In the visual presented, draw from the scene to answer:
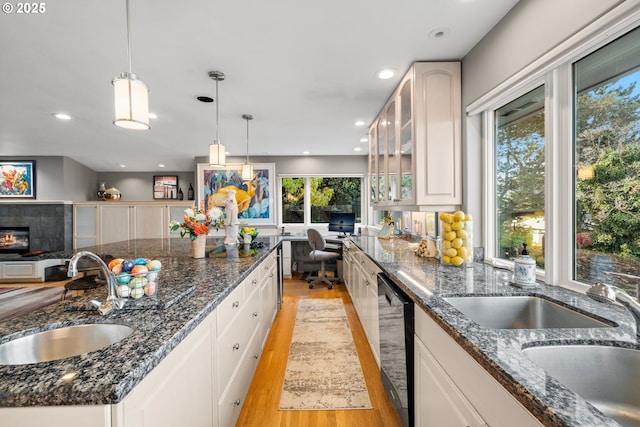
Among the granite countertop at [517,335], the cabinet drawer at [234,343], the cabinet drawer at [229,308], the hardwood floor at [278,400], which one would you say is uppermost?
the granite countertop at [517,335]

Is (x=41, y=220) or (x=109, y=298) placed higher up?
(x=41, y=220)

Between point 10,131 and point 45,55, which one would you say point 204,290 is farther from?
point 10,131

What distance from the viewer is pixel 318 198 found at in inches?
231

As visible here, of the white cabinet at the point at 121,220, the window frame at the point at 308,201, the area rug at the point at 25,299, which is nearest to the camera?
the area rug at the point at 25,299

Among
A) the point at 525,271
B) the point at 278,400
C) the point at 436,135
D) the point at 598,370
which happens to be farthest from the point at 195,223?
the point at 598,370

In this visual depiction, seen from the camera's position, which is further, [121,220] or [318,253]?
[121,220]

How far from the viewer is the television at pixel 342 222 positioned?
5.46 meters

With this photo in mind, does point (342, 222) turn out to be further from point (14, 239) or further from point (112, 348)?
point (14, 239)

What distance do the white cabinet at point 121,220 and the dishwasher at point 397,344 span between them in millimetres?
5517

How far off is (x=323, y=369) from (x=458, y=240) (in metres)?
1.40

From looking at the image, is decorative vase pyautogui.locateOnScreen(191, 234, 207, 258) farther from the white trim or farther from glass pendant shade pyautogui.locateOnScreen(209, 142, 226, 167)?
the white trim

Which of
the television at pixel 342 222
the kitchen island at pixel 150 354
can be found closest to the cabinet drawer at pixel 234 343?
the kitchen island at pixel 150 354

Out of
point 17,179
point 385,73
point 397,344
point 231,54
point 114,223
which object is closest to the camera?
point 397,344

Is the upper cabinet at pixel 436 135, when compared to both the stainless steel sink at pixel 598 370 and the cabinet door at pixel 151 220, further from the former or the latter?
the cabinet door at pixel 151 220
